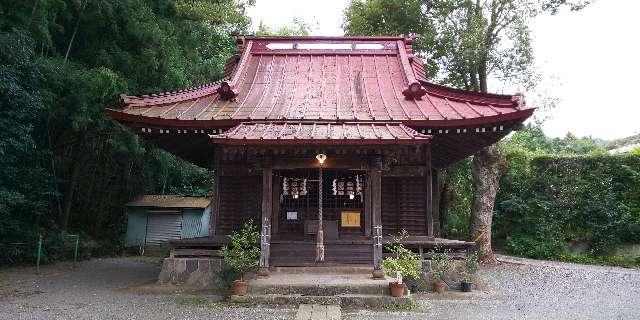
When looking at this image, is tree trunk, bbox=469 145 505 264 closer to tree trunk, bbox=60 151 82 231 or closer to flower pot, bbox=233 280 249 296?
flower pot, bbox=233 280 249 296

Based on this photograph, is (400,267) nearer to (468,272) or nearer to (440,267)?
(440,267)

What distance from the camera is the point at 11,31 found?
35.4 feet

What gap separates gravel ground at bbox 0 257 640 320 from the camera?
727 cm

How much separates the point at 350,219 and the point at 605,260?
10.7 metres

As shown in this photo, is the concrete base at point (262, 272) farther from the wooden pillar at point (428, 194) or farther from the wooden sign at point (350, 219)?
the wooden pillar at point (428, 194)

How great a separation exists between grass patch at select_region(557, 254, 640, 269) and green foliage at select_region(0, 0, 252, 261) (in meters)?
13.9

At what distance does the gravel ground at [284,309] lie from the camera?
727 cm

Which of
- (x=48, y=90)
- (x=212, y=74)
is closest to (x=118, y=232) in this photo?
(x=212, y=74)

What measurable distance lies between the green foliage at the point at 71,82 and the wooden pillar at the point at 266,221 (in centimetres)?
526

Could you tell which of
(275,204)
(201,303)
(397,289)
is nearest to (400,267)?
(397,289)

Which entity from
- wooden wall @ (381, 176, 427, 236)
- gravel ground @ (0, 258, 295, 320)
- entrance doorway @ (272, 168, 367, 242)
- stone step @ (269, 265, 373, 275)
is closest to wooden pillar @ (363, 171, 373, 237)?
entrance doorway @ (272, 168, 367, 242)

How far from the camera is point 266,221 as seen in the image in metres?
9.13

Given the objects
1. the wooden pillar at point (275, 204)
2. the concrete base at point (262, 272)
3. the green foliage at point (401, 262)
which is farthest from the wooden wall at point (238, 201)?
the green foliage at point (401, 262)

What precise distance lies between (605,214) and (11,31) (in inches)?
739
